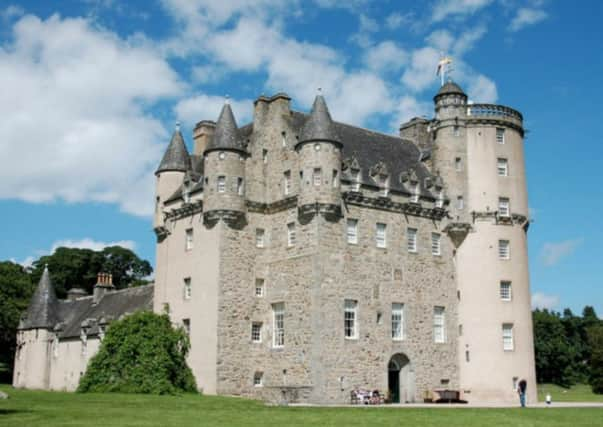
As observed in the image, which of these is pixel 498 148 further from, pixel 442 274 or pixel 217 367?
pixel 217 367

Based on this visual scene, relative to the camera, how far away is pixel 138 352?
40969 mm

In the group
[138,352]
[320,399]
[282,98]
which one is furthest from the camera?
[282,98]

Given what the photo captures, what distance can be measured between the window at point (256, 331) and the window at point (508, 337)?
544 inches

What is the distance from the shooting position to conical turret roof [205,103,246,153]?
42312 mm

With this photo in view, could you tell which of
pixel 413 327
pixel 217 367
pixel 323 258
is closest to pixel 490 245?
pixel 413 327

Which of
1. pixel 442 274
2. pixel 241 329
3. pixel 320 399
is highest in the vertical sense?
pixel 442 274

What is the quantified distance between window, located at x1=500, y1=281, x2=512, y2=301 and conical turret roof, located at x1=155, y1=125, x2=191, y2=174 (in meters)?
20.0

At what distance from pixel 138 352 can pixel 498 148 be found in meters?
23.7

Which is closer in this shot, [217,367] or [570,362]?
[217,367]

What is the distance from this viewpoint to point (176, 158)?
47781 millimetres

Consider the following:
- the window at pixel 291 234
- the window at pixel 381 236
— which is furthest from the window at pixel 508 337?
the window at pixel 291 234

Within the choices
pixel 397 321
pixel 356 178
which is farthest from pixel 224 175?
pixel 397 321

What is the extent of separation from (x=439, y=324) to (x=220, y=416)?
21.3 meters

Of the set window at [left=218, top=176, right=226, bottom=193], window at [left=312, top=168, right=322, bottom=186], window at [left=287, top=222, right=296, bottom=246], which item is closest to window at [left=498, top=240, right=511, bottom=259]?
window at [left=312, top=168, right=322, bottom=186]
